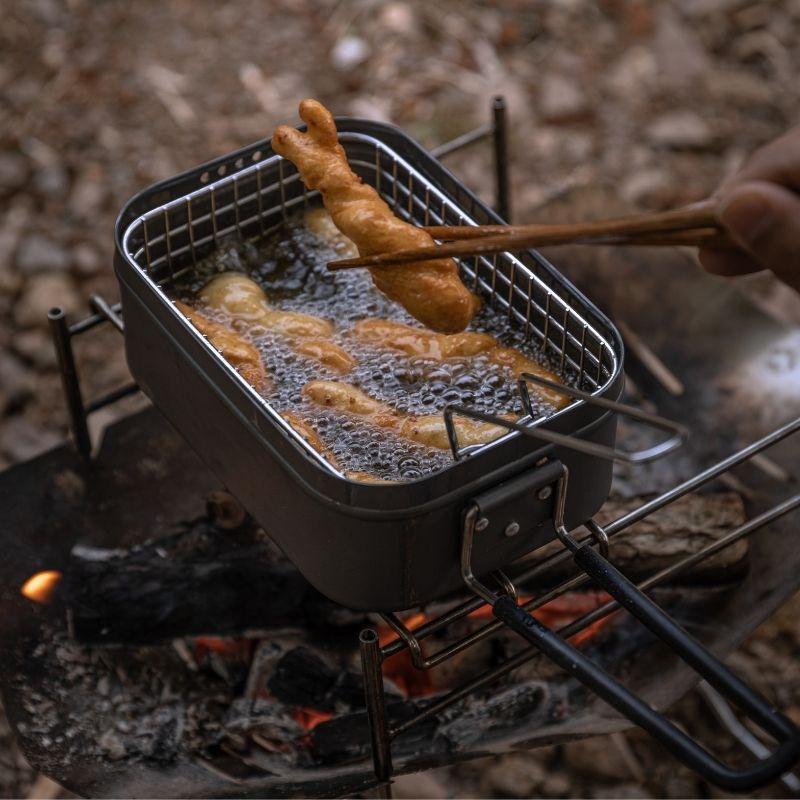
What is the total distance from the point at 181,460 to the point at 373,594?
35.8 inches

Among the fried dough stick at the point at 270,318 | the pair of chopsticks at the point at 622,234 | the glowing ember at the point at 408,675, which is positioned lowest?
the glowing ember at the point at 408,675

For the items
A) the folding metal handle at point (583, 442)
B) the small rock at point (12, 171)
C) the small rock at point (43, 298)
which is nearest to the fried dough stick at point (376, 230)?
the folding metal handle at point (583, 442)

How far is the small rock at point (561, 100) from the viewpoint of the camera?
380cm

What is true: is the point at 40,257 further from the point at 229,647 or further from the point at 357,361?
the point at 357,361

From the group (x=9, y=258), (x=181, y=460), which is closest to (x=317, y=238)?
(x=181, y=460)

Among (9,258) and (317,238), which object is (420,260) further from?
(9,258)

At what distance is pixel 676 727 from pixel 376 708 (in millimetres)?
464

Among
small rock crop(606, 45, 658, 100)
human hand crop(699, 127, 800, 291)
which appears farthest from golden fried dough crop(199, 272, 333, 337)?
small rock crop(606, 45, 658, 100)

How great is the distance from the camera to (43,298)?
315 cm

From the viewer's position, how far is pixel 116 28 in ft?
13.2

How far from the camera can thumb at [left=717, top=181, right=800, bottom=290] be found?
1343 millimetres

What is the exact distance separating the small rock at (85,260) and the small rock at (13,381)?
0.35 meters

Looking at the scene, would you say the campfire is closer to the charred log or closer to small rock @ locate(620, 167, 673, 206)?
the charred log

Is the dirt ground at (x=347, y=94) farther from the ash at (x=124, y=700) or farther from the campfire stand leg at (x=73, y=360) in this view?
the ash at (x=124, y=700)
